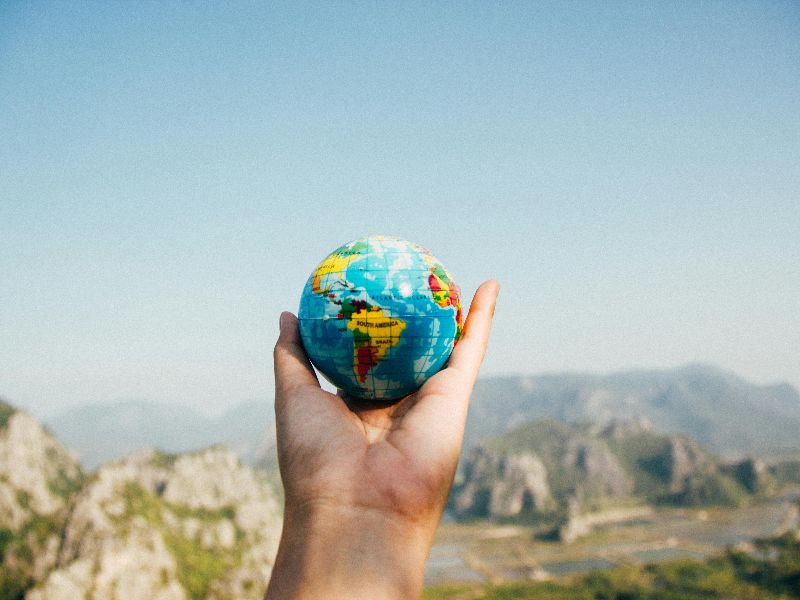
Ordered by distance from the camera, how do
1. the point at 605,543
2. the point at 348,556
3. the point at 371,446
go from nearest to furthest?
the point at 348,556
the point at 371,446
the point at 605,543

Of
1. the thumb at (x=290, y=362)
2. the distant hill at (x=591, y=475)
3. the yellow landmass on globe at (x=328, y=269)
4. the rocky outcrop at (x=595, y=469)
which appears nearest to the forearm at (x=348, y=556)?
the thumb at (x=290, y=362)

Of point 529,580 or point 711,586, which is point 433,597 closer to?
point 529,580

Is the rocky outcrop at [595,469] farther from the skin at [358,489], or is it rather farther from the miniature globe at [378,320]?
the skin at [358,489]

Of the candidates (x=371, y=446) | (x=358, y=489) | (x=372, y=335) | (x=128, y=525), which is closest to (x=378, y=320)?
(x=372, y=335)

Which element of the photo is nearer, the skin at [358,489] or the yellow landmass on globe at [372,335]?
the skin at [358,489]

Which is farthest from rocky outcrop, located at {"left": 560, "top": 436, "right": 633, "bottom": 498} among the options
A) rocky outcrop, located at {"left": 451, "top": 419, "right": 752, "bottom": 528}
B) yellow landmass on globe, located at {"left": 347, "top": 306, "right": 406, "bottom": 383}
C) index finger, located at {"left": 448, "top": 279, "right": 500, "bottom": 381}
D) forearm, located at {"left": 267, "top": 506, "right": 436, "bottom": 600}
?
forearm, located at {"left": 267, "top": 506, "right": 436, "bottom": 600}

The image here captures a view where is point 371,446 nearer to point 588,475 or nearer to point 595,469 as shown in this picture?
point 588,475
